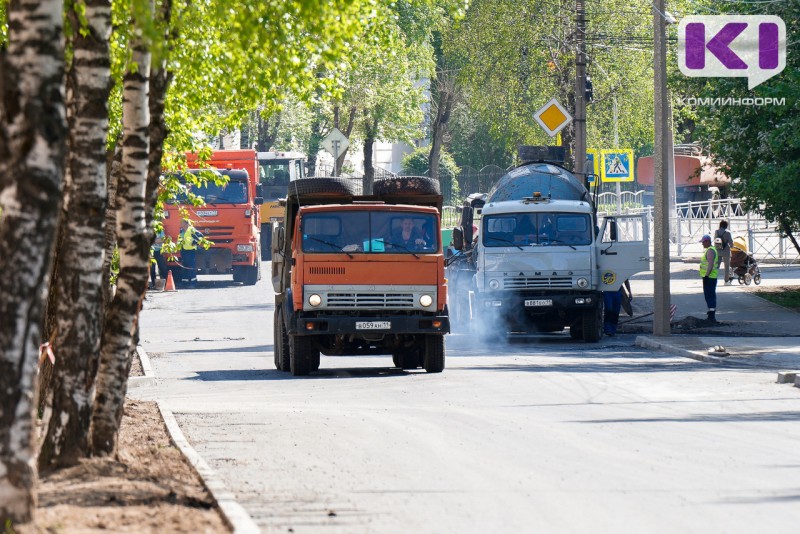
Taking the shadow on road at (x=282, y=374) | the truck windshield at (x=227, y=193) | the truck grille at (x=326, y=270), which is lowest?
the shadow on road at (x=282, y=374)

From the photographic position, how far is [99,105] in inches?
384

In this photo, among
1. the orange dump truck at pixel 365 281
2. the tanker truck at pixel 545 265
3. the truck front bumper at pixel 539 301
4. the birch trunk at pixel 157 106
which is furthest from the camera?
the tanker truck at pixel 545 265

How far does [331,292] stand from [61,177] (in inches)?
517

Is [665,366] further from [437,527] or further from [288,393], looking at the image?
[437,527]

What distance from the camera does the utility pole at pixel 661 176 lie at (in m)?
25.7

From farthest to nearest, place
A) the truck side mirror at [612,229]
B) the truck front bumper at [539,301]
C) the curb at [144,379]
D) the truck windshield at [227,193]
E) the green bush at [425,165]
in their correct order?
the green bush at [425,165], the truck windshield at [227,193], the truck side mirror at [612,229], the truck front bumper at [539,301], the curb at [144,379]

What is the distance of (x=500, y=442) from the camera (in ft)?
42.7

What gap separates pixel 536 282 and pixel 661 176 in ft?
9.93

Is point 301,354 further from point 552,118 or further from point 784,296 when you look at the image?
point 784,296

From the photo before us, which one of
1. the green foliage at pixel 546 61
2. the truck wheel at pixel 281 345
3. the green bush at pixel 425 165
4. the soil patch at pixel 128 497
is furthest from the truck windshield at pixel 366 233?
the green bush at pixel 425 165

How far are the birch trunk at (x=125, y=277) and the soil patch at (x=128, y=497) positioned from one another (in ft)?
1.13

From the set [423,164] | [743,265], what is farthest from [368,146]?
[743,265]

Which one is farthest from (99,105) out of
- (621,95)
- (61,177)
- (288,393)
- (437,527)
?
(621,95)

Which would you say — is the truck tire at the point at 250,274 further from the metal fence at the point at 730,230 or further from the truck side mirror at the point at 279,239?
the truck side mirror at the point at 279,239
